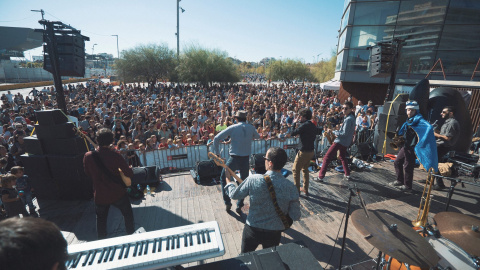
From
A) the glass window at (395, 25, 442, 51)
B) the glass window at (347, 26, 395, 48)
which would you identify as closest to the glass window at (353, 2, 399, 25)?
the glass window at (347, 26, 395, 48)

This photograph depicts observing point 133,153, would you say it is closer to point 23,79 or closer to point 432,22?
point 432,22

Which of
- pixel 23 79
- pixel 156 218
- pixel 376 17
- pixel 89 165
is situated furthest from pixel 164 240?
pixel 23 79

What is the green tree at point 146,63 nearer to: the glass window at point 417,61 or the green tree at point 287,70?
the green tree at point 287,70

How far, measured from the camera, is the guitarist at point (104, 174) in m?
2.97

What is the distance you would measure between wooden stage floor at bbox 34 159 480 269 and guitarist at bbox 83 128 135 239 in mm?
857

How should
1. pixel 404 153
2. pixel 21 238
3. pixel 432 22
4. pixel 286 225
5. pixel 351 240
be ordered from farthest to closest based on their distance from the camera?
pixel 432 22 < pixel 404 153 < pixel 351 240 < pixel 286 225 < pixel 21 238

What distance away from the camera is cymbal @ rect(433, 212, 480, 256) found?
2.11 metres

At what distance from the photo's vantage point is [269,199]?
232 cm

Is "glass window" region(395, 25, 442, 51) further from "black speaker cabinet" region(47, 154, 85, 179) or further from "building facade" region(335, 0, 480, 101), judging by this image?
"black speaker cabinet" region(47, 154, 85, 179)

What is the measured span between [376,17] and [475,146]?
11366 millimetres

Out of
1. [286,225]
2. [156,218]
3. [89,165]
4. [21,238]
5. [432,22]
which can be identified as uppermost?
[432,22]

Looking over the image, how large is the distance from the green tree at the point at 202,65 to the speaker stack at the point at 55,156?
1082 inches

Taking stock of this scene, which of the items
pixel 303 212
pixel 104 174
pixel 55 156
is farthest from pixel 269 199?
pixel 55 156

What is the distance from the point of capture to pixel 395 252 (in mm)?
1951
